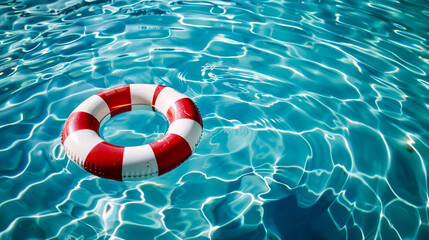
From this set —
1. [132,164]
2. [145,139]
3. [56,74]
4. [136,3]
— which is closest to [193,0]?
[136,3]

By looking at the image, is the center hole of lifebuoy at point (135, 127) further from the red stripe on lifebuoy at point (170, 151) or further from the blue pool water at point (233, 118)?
the red stripe on lifebuoy at point (170, 151)

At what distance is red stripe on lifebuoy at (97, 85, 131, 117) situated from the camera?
237 centimetres

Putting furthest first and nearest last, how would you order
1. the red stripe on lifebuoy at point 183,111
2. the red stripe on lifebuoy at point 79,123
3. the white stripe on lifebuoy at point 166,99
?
the white stripe on lifebuoy at point 166,99 < the red stripe on lifebuoy at point 183,111 < the red stripe on lifebuoy at point 79,123

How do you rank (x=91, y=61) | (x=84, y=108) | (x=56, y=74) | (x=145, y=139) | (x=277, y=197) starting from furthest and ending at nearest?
(x=91, y=61)
(x=56, y=74)
(x=145, y=139)
(x=84, y=108)
(x=277, y=197)

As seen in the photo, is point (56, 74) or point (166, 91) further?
point (56, 74)

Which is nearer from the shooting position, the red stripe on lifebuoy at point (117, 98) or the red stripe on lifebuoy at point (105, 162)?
the red stripe on lifebuoy at point (105, 162)

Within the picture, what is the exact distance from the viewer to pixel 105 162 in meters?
1.89

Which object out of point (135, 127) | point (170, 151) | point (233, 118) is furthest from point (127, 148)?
point (233, 118)

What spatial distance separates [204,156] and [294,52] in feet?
5.70

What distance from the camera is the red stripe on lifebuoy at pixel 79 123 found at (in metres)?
2.06

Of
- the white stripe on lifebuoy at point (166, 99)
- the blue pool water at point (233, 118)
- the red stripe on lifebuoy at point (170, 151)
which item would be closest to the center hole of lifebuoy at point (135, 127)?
the blue pool water at point (233, 118)

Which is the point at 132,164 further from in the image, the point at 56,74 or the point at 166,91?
the point at 56,74

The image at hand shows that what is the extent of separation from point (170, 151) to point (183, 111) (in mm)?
366

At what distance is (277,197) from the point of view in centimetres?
200
